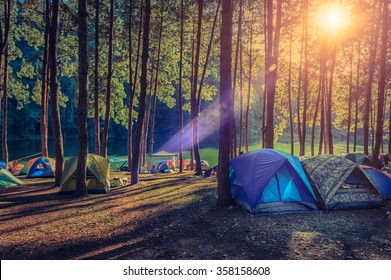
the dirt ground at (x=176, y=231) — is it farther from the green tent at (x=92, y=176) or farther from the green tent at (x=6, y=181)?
the green tent at (x=6, y=181)

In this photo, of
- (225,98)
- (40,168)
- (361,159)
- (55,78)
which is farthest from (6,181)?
(361,159)

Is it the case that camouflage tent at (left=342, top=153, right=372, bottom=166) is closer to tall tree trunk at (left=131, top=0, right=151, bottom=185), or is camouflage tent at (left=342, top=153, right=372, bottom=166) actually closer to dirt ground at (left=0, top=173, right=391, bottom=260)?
dirt ground at (left=0, top=173, right=391, bottom=260)

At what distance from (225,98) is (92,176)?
7555 mm

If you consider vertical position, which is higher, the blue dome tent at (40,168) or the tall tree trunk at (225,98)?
the tall tree trunk at (225,98)

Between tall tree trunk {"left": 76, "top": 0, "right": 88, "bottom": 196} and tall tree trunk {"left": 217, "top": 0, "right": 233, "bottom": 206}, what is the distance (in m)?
5.63

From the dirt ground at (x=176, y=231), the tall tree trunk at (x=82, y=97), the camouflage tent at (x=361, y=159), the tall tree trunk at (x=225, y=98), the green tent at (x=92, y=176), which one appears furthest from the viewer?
the camouflage tent at (x=361, y=159)

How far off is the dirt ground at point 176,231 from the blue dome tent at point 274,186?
1.49 ft

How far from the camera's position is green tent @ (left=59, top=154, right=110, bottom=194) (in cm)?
1310

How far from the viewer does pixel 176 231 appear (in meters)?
8.19

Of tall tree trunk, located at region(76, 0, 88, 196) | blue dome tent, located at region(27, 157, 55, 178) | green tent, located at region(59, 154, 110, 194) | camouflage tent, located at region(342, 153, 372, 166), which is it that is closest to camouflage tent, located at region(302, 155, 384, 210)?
camouflage tent, located at region(342, 153, 372, 166)

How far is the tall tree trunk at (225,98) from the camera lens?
10.4 meters

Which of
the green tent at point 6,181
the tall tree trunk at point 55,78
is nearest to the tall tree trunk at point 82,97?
the tall tree trunk at point 55,78
